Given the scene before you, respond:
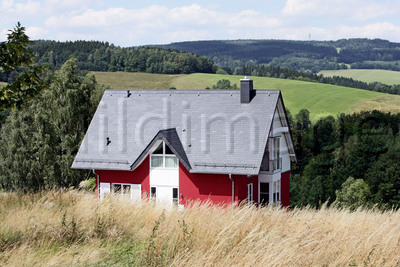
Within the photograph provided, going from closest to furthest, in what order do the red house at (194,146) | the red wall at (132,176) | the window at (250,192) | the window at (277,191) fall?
the red house at (194,146)
the window at (250,192)
the red wall at (132,176)
the window at (277,191)

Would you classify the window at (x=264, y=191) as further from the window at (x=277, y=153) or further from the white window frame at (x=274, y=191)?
the window at (x=277, y=153)

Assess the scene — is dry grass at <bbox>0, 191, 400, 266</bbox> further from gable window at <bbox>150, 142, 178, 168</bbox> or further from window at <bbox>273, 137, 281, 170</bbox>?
window at <bbox>273, 137, 281, 170</bbox>

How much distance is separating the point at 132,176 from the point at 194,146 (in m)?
4.01

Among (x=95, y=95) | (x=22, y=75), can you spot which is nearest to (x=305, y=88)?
(x=95, y=95)

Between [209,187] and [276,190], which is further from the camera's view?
[276,190]

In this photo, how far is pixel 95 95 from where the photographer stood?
4491cm

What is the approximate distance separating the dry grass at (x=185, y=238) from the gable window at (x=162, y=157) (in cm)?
1979

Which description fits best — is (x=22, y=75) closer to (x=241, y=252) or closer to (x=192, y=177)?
(x=241, y=252)

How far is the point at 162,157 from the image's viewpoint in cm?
2888

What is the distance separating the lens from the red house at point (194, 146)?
1085 inches

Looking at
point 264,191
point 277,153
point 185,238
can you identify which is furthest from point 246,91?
point 185,238

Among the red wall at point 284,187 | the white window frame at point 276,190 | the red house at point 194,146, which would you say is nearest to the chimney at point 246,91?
the red house at point 194,146

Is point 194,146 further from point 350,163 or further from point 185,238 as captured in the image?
point 350,163

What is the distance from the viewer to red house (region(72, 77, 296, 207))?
27.6m
